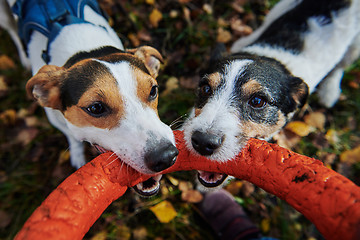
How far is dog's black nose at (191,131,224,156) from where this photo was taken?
192cm

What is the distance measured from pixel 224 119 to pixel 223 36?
111 inches

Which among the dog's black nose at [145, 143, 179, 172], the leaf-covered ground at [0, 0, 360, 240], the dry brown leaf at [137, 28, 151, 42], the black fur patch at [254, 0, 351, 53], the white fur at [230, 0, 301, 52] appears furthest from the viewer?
the dry brown leaf at [137, 28, 151, 42]

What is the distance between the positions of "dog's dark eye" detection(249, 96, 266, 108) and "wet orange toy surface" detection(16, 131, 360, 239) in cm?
67

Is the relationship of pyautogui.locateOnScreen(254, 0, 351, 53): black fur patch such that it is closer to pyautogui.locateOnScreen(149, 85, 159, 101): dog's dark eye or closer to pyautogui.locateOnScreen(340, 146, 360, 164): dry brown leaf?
pyautogui.locateOnScreen(340, 146, 360, 164): dry brown leaf

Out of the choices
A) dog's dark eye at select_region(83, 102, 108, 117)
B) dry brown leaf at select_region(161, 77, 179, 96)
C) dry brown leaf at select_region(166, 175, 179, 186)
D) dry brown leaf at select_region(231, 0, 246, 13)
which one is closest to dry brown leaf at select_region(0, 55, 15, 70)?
dry brown leaf at select_region(161, 77, 179, 96)

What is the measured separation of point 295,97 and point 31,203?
3.66m

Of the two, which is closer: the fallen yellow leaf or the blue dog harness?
the blue dog harness

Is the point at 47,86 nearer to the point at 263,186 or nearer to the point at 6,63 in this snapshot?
the point at 263,186

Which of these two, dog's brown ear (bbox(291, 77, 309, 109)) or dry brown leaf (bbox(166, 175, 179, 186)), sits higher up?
dog's brown ear (bbox(291, 77, 309, 109))

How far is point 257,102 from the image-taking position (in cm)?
235

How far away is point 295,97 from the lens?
8.48 feet

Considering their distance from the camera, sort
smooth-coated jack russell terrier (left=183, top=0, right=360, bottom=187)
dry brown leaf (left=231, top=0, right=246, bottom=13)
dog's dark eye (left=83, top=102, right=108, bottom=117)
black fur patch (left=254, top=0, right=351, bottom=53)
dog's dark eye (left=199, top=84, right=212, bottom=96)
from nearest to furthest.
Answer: dog's dark eye (left=83, top=102, right=108, bottom=117) → smooth-coated jack russell terrier (left=183, top=0, right=360, bottom=187) → dog's dark eye (left=199, top=84, right=212, bottom=96) → black fur patch (left=254, top=0, right=351, bottom=53) → dry brown leaf (left=231, top=0, right=246, bottom=13)

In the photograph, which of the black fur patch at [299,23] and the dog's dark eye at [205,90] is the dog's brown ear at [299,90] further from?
the dog's dark eye at [205,90]

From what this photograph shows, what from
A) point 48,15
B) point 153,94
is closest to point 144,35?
point 48,15
